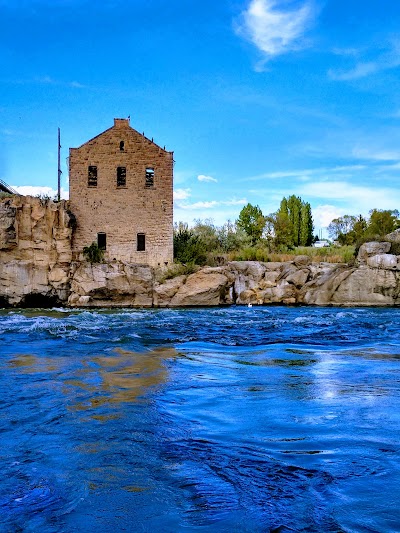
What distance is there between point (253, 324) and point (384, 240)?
1664 centimetres

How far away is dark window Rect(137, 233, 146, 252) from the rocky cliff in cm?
220

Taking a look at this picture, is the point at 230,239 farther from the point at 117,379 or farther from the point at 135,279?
the point at 117,379

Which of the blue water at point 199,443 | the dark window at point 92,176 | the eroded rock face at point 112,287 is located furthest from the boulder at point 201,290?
the blue water at point 199,443

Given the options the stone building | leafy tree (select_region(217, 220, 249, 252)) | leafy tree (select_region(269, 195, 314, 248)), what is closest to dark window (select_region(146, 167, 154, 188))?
the stone building

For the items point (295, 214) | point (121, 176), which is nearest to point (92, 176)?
point (121, 176)

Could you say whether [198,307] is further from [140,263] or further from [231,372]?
[231,372]

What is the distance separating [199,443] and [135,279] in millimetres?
26163

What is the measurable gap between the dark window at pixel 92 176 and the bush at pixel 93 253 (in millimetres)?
4030

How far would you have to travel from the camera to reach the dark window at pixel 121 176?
33719 millimetres

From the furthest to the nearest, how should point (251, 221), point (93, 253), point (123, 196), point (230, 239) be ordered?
1. point (251, 221)
2. point (230, 239)
3. point (123, 196)
4. point (93, 253)

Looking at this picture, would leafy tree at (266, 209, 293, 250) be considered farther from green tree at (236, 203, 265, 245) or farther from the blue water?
the blue water

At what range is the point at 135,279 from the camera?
3111 centimetres

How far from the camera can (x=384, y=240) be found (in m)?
33.1

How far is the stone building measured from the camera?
3325 centimetres
